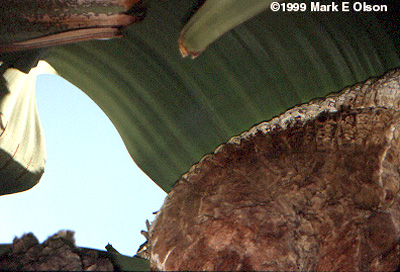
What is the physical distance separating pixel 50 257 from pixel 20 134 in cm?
22

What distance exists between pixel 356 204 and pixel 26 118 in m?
0.39

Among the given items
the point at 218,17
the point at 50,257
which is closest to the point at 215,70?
the point at 218,17

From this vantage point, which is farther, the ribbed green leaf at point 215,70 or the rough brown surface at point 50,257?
the ribbed green leaf at point 215,70

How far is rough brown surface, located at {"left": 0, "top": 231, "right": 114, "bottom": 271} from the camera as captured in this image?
25 centimetres

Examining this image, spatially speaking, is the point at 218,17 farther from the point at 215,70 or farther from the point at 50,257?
the point at 50,257

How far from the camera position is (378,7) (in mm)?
354

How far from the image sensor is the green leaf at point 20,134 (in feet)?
1.25

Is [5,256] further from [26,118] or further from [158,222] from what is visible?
[26,118]

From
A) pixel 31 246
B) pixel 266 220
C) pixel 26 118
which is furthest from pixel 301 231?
pixel 26 118

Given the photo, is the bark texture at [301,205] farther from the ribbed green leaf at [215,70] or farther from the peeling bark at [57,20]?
the peeling bark at [57,20]

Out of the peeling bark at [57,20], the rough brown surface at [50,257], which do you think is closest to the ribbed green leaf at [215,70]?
the peeling bark at [57,20]

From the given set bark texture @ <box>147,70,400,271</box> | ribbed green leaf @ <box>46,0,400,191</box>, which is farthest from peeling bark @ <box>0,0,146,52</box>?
bark texture @ <box>147,70,400,271</box>

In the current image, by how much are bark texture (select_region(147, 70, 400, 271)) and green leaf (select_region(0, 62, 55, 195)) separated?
21cm

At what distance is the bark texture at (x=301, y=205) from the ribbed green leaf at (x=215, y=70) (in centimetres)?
7
